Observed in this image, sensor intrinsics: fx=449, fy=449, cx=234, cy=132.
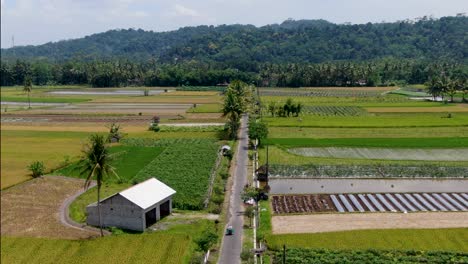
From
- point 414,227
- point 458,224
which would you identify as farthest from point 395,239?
point 458,224

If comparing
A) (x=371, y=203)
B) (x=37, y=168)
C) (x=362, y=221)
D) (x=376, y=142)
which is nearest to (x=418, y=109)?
(x=376, y=142)

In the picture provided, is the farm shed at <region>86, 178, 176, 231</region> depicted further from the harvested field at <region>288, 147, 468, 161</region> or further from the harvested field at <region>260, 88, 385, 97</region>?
the harvested field at <region>260, 88, 385, 97</region>

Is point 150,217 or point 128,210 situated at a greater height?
point 128,210

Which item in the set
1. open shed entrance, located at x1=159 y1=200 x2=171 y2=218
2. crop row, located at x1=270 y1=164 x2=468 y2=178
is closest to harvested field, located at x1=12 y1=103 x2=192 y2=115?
crop row, located at x1=270 y1=164 x2=468 y2=178

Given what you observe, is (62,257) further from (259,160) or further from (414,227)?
(259,160)

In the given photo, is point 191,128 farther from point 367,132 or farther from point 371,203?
point 371,203
